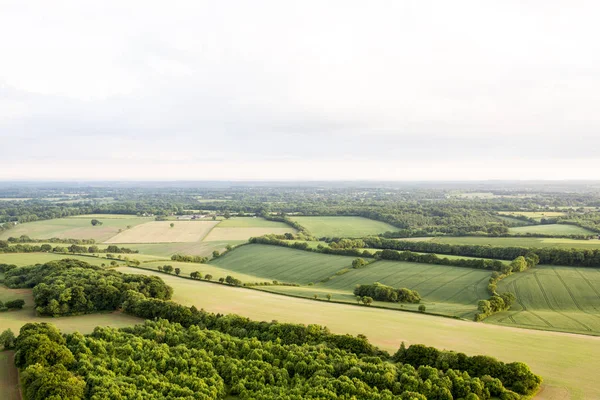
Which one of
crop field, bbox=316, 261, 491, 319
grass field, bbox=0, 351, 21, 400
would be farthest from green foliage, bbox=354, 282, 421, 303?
grass field, bbox=0, 351, 21, 400

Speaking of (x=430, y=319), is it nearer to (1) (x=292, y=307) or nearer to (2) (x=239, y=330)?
(1) (x=292, y=307)

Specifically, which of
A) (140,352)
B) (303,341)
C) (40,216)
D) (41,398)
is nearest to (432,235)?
(303,341)

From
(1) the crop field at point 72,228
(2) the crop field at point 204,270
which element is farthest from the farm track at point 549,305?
(1) the crop field at point 72,228

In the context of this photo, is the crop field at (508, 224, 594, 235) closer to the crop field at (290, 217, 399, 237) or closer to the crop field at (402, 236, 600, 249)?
the crop field at (402, 236, 600, 249)

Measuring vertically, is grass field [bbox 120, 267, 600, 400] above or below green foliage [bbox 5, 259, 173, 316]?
below

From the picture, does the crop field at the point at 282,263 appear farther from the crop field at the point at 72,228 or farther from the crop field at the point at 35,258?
the crop field at the point at 72,228
